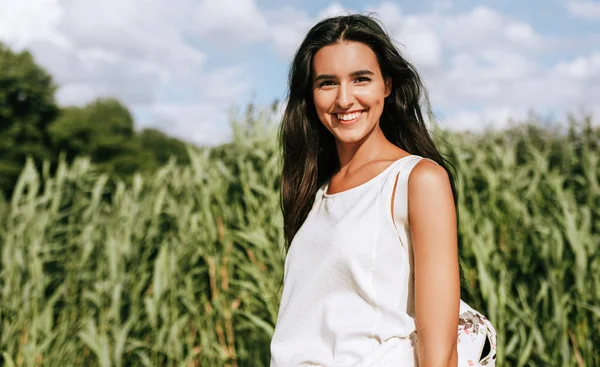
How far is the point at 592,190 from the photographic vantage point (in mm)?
3238

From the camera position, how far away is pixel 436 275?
1.15m

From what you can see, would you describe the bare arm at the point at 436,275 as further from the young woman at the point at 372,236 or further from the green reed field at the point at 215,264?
the green reed field at the point at 215,264

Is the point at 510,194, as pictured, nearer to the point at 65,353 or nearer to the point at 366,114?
the point at 366,114

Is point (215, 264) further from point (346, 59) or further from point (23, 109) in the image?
point (23, 109)

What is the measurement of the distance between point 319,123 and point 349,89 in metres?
0.32

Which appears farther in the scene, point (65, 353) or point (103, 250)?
point (103, 250)

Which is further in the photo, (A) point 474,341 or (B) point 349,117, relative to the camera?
(B) point 349,117

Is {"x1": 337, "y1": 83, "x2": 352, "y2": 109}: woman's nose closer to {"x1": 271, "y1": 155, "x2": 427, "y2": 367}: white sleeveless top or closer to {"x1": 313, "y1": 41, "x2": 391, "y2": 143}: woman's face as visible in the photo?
{"x1": 313, "y1": 41, "x2": 391, "y2": 143}: woman's face

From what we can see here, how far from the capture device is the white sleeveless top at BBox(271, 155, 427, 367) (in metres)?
1.23

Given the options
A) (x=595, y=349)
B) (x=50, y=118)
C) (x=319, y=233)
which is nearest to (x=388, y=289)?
(x=319, y=233)

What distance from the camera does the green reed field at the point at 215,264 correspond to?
2.40m

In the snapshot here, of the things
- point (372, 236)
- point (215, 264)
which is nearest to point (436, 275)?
point (372, 236)

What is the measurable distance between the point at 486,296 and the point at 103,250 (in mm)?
1915

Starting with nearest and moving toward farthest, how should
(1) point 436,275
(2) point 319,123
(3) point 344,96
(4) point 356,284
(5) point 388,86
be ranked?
(1) point 436,275, (4) point 356,284, (3) point 344,96, (5) point 388,86, (2) point 319,123
